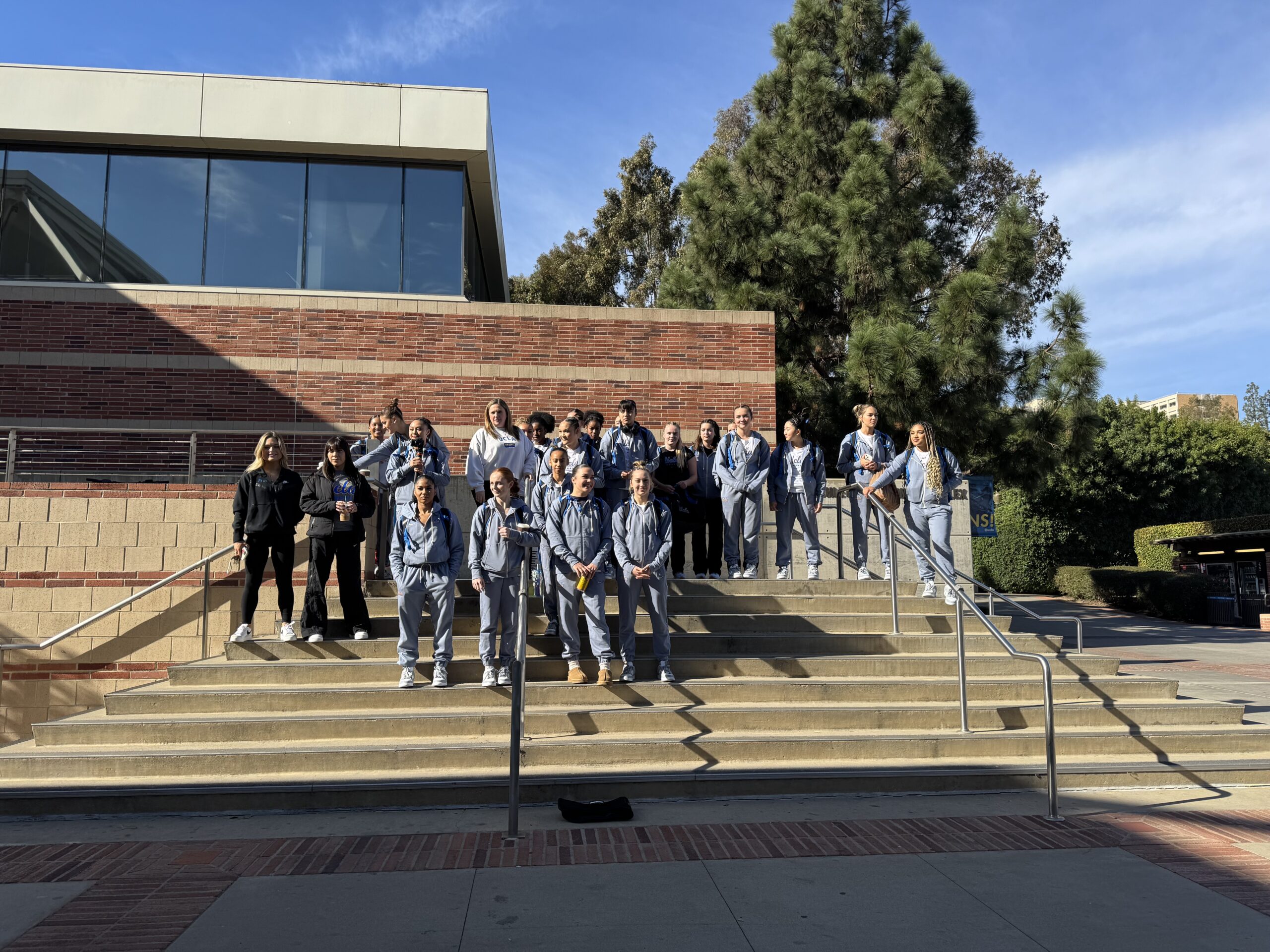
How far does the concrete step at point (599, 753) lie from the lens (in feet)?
20.6

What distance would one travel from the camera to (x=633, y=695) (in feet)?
24.1

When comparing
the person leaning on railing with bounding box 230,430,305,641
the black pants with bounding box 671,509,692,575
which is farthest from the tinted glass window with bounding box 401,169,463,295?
the person leaning on railing with bounding box 230,430,305,641

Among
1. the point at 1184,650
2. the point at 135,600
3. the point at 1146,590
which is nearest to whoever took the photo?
the point at 135,600

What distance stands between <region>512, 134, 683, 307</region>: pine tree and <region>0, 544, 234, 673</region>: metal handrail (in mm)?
23035

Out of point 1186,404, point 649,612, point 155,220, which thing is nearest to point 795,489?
point 649,612

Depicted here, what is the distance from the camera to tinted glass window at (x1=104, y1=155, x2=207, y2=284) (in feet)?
47.8

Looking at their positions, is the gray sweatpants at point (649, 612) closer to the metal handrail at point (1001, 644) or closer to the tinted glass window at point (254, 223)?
the metal handrail at point (1001, 644)

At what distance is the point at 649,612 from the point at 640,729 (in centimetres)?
111

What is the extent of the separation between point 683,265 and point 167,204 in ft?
32.2

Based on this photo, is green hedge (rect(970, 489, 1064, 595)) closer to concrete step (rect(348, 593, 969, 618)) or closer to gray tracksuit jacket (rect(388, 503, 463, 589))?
concrete step (rect(348, 593, 969, 618))

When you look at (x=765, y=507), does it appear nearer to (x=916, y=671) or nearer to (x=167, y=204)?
(x=916, y=671)

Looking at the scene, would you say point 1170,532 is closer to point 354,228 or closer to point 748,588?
point 748,588

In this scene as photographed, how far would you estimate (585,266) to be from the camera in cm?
3250

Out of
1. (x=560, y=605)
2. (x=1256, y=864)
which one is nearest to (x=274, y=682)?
(x=560, y=605)
